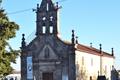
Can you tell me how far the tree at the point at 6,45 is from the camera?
43.6 metres

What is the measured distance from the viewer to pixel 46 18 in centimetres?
7706

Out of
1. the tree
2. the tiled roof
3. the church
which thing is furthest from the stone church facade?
the tree

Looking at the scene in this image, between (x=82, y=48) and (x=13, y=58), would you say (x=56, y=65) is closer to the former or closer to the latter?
(x=82, y=48)

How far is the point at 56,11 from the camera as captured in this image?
76.6 m

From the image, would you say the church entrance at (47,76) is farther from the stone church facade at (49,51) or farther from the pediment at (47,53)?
the pediment at (47,53)

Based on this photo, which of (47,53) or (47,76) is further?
(47,76)

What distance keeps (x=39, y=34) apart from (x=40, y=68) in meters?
4.88

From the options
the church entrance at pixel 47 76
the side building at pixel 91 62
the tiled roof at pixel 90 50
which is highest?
the tiled roof at pixel 90 50

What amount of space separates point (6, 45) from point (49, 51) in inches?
1341

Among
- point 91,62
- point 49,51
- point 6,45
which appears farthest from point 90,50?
point 6,45

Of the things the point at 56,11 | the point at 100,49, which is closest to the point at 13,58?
the point at 56,11

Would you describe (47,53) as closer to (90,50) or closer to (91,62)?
(91,62)

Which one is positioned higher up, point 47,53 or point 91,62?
point 47,53

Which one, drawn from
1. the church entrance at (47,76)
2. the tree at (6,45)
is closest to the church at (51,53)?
the church entrance at (47,76)
